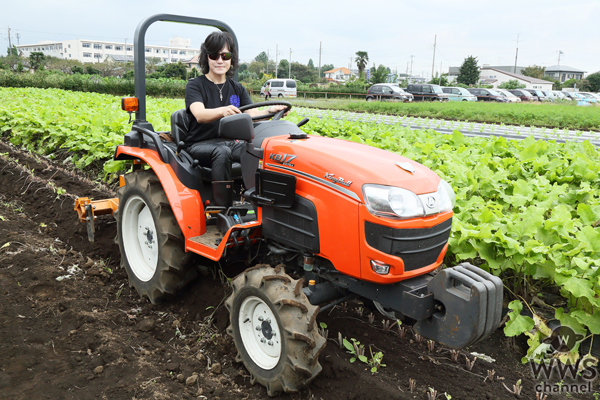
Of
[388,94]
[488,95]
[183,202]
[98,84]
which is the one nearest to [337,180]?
[183,202]

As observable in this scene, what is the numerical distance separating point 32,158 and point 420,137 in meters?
6.24

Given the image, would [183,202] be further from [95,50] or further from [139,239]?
[95,50]

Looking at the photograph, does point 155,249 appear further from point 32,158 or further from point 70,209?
point 32,158

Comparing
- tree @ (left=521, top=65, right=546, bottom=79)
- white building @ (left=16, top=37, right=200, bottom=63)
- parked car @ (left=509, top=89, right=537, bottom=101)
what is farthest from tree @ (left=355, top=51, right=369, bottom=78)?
white building @ (left=16, top=37, right=200, bottom=63)

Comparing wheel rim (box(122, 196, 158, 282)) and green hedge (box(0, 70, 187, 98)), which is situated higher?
green hedge (box(0, 70, 187, 98))

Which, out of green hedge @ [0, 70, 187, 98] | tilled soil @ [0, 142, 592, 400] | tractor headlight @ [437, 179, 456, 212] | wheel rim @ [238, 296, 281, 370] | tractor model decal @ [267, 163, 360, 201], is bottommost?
tilled soil @ [0, 142, 592, 400]

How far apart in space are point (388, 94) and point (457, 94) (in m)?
4.36

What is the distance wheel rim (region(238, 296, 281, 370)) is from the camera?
8.15ft

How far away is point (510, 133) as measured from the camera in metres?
11.1

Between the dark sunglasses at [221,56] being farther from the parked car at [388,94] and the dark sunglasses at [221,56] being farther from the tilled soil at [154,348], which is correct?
the parked car at [388,94]

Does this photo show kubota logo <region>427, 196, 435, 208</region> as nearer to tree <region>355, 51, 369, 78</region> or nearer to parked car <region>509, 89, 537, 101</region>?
parked car <region>509, 89, 537, 101</region>

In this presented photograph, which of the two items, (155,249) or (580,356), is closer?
(580,356)

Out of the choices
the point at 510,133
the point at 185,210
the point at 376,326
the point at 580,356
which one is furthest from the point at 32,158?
the point at 510,133

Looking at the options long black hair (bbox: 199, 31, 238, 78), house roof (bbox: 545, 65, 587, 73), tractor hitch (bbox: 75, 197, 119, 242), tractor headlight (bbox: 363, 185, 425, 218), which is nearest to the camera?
tractor headlight (bbox: 363, 185, 425, 218)
